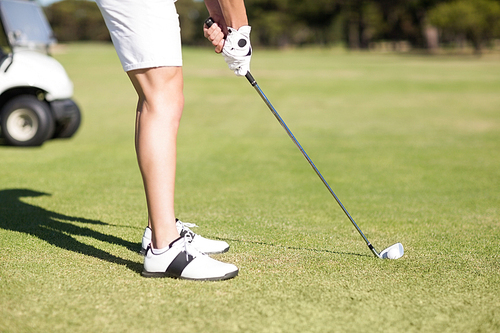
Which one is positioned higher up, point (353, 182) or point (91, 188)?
point (91, 188)

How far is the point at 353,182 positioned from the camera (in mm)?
5488

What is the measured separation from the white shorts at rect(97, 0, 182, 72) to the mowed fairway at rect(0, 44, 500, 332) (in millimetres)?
941

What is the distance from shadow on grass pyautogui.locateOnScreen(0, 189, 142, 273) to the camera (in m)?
2.80

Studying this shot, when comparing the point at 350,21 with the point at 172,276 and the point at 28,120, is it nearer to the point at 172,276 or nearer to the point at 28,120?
the point at 28,120

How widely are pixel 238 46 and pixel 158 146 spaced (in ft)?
2.30

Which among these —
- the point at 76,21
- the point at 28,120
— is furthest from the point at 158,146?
the point at 76,21

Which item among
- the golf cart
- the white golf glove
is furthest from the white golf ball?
the golf cart

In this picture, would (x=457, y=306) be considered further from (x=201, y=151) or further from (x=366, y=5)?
(x=366, y=5)

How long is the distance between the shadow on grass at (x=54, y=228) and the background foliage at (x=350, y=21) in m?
55.1

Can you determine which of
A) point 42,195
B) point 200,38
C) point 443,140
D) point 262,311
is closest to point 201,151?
point 42,195

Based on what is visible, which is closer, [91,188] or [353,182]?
[91,188]

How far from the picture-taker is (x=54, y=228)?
333 centimetres

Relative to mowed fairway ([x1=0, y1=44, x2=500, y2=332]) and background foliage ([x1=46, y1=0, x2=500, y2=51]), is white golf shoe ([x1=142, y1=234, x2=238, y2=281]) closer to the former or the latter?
mowed fairway ([x1=0, y1=44, x2=500, y2=332])

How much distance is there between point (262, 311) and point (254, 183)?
331 cm
